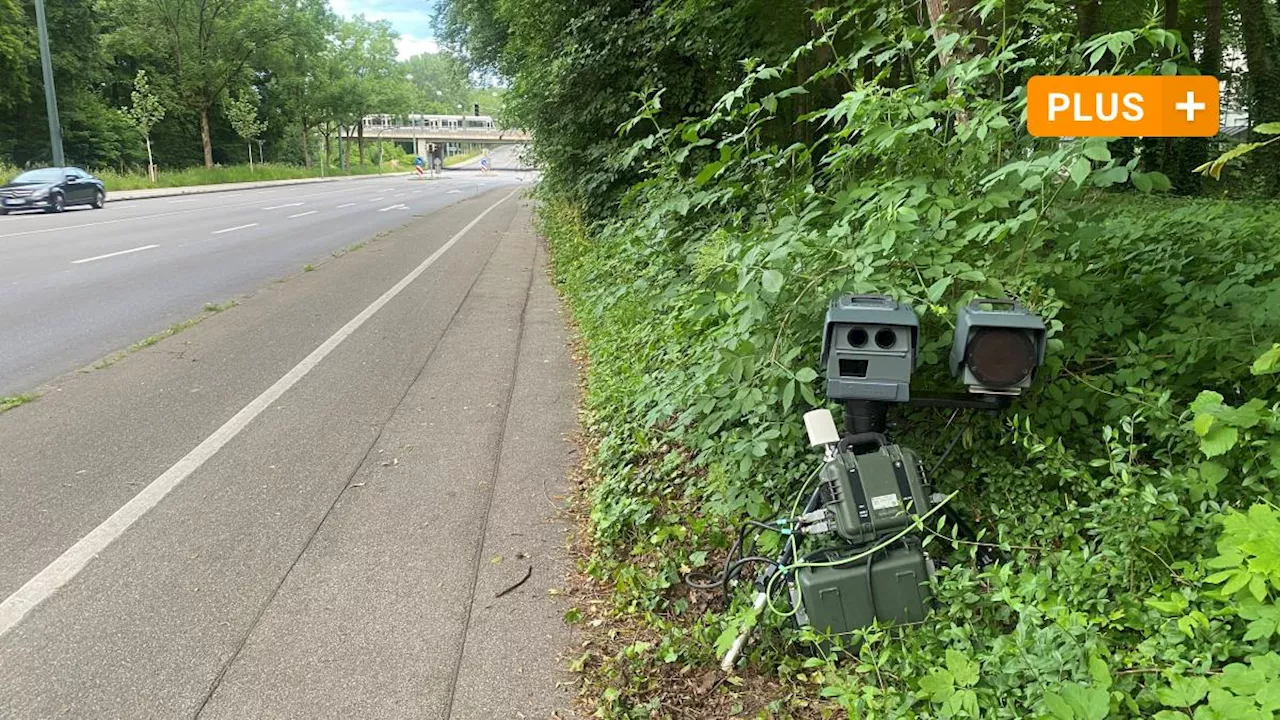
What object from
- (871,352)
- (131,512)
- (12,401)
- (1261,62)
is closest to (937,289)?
(871,352)

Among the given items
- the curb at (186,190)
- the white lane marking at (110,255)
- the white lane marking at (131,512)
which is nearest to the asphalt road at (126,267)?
the white lane marking at (110,255)

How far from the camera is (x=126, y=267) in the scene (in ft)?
40.2

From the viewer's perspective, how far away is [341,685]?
2805 millimetres

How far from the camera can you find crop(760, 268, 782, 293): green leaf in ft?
9.48

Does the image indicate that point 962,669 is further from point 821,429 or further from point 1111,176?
point 1111,176

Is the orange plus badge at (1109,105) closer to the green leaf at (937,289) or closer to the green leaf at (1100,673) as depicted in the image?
the green leaf at (937,289)

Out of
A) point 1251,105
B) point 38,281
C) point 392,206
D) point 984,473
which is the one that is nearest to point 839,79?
point 984,473

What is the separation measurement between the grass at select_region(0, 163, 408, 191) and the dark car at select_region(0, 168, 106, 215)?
17.7 feet

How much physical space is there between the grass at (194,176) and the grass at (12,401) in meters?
29.0

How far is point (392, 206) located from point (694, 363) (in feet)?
86.8

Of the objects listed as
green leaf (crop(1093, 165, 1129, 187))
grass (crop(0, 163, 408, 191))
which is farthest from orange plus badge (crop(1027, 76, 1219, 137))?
grass (crop(0, 163, 408, 191))

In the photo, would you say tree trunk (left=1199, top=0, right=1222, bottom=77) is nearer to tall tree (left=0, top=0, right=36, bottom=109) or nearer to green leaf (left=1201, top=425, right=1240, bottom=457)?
green leaf (left=1201, top=425, right=1240, bottom=457)

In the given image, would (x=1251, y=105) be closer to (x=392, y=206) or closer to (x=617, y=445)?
(x=617, y=445)

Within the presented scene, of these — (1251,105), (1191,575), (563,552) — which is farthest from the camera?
(1251,105)
